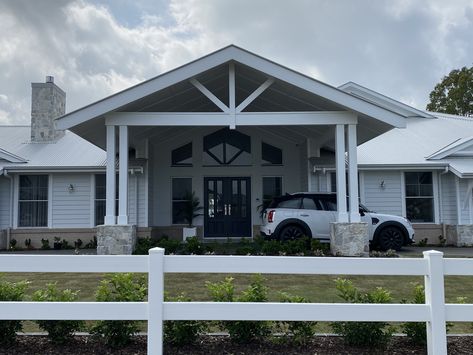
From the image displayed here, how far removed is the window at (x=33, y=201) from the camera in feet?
54.3

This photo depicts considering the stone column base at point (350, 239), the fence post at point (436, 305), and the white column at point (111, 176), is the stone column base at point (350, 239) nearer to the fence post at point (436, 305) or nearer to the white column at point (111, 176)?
the white column at point (111, 176)

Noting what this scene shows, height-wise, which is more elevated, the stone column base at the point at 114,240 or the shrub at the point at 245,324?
the stone column base at the point at 114,240

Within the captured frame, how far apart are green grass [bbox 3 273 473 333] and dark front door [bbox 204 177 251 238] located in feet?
23.7

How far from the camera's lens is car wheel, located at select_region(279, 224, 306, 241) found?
13.4 m

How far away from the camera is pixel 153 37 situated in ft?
46.5

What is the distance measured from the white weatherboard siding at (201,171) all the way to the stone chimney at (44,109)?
4.88 m

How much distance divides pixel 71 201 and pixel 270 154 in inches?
297

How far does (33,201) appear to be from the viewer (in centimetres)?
1656

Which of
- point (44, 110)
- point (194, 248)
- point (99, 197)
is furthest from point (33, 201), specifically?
point (194, 248)

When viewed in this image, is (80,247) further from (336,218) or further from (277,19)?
(277,19)

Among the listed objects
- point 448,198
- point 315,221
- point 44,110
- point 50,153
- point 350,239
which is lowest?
point 350,239

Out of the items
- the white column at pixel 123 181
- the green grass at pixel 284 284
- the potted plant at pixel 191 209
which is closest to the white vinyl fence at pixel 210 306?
the green grass at pixel 284 284

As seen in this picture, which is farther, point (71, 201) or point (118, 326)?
point (71, 201)

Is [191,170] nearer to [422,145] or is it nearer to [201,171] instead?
[201,171]
